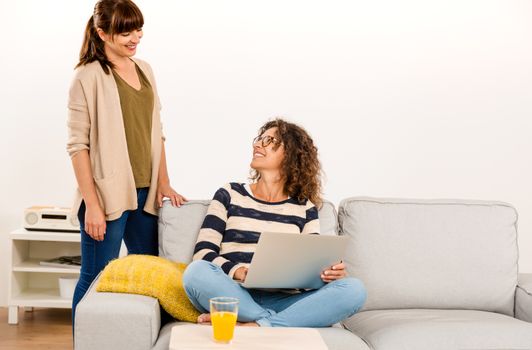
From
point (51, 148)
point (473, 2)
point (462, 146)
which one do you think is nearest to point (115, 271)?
point (51, 148)

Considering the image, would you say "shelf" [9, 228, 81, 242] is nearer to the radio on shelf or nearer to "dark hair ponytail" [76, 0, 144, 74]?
the radio on shelf

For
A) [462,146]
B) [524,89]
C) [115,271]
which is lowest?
[115,271]

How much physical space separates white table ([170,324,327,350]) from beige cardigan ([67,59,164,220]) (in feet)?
2.64

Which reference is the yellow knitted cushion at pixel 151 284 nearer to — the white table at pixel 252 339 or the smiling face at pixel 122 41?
the white table at pixel 252 339

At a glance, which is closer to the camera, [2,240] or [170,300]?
[170,300]

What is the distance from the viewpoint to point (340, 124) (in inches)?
177

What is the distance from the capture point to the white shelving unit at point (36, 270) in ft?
13.8

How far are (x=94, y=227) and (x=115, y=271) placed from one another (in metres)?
0.28

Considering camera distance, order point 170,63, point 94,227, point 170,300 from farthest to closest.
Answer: point 170,63
point 94,227
point 170,300

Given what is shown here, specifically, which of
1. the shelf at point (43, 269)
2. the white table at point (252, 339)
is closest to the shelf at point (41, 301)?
the shelf at point (43, 269)

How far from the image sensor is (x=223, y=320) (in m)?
2.04

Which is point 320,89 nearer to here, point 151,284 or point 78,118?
point 78,118

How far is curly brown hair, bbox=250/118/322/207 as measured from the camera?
3.06m

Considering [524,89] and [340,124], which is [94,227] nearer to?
[340,124]
